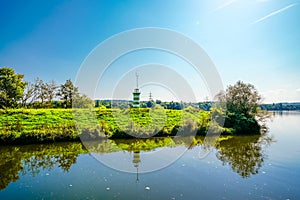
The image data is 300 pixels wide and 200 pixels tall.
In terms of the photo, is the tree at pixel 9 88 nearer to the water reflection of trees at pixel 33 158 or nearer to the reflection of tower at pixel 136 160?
the water reflection of trees at pixel 33 158

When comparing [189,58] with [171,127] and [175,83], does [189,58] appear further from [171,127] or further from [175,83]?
[171,127]

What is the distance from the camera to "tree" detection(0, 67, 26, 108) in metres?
20.4

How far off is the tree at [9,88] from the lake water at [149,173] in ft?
46.3

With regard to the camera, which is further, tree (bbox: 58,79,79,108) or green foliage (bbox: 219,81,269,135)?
tree (bbox: 58,79,79,108)

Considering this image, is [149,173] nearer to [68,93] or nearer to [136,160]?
[136,160]

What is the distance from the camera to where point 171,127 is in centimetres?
1314

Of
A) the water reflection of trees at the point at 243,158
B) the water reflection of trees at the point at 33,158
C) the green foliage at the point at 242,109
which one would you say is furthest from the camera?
the green foliage at the point at 242,109

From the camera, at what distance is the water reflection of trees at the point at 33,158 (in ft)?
19.7

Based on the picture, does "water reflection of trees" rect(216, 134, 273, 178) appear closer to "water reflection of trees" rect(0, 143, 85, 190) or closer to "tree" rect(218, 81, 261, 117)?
"water reflection of trees" rect(0, 143, 85, 190)

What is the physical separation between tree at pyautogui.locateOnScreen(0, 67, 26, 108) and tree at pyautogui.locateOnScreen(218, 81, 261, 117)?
22298mm

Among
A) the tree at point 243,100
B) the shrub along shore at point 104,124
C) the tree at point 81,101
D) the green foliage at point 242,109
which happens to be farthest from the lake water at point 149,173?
the tree at point 81,101

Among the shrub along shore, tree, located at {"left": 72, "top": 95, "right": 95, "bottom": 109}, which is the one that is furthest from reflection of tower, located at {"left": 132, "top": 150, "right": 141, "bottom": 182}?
tree, located at {"left": 72, "top": 95, "right": 95, "bottom": 109}

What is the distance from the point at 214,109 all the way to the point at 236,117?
5.67 feet

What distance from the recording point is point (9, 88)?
2092 cm
